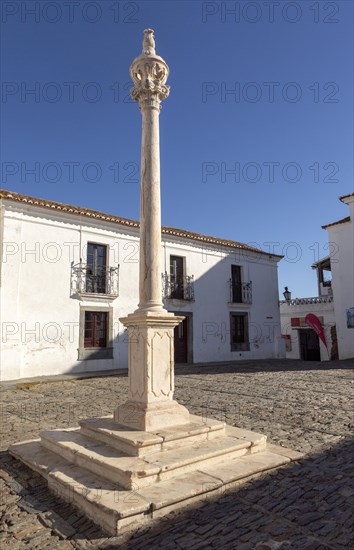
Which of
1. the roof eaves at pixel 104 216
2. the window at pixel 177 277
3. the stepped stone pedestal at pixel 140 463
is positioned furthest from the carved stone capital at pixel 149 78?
the window at pixel 177 277

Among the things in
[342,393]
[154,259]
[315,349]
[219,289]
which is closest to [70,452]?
[154,259]

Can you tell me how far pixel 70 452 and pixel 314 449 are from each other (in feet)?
8.20

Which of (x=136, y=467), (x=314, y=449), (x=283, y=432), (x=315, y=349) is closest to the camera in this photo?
(x=136, y=467)

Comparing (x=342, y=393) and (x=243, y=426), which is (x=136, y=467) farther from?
(x=342, y=393)

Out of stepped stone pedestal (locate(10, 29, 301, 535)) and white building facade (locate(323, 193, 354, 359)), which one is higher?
white building facade (locate(323, 193, 354, 359))

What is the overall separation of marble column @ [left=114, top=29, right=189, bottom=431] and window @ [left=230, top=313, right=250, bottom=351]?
14.3m

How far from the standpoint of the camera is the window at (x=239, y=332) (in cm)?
1809

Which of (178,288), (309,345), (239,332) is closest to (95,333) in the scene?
(178,288)

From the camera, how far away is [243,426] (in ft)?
16.1

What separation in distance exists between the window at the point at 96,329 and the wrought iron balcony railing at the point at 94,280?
83 cm

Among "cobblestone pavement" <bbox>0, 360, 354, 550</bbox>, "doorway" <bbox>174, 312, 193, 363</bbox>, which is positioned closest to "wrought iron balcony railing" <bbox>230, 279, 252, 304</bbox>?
"doorway" <bbox>174, 312, 193, 363</bbox>

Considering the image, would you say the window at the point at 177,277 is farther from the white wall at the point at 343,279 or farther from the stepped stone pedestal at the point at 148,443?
the stepped stone pedestal at the point at 148,443

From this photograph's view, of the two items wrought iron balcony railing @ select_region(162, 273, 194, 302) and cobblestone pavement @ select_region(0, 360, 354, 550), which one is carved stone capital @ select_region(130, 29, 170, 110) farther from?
wrought iron balcony railing @ select_region(162, 273, 194, 302)

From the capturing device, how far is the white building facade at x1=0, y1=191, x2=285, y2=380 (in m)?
12.0
